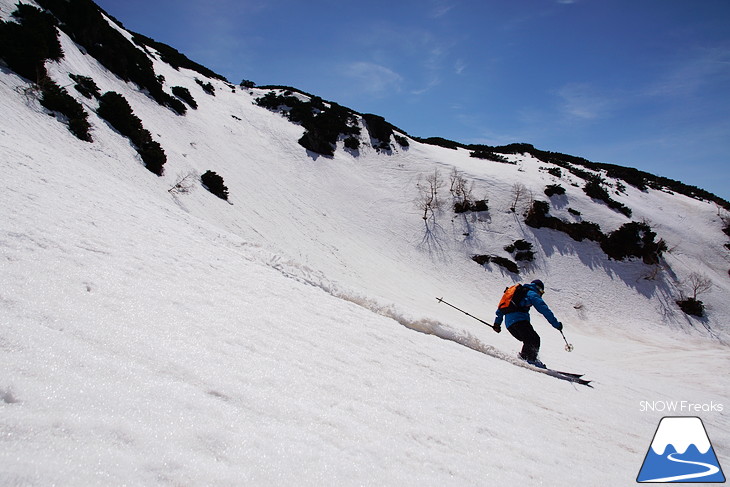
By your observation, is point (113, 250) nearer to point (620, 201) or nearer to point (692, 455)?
point (692, 455)

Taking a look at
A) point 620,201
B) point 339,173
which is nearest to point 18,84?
point 339,173

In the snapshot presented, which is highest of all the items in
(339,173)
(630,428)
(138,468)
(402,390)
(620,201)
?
(620,201)

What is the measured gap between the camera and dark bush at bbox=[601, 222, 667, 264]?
25.1 metres

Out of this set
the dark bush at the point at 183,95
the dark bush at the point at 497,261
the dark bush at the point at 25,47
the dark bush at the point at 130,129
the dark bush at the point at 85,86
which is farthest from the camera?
the dark bush at the point at 183,95

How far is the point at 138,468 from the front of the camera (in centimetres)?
174

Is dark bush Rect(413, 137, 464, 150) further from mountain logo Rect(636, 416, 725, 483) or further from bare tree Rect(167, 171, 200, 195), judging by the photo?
mountain logo Rect(636, 416, 725, 483)

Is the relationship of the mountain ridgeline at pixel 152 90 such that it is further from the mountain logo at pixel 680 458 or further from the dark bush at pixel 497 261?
the mountain logo at pixel 680 458

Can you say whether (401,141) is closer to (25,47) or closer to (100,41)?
(100,41)

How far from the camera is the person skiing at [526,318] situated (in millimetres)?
7558

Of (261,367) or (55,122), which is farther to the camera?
(55,122)

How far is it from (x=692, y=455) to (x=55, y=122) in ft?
58.9

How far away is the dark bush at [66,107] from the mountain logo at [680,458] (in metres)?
16.8

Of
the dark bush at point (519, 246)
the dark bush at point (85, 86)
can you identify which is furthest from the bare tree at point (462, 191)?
the dark bush at point (85, 86)

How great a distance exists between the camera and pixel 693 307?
71.2 ft
